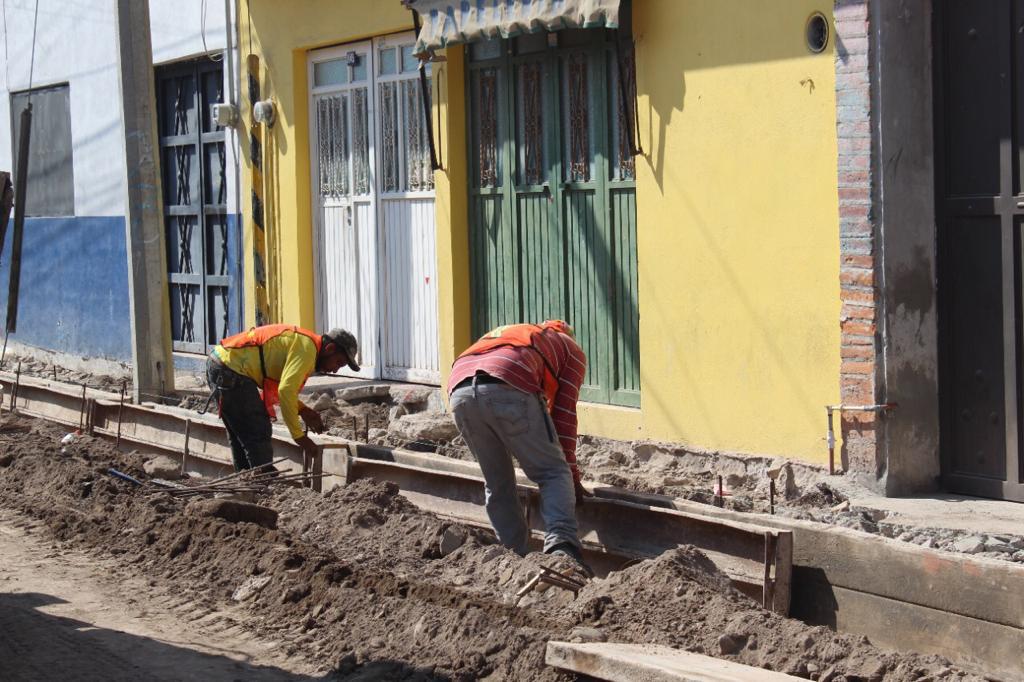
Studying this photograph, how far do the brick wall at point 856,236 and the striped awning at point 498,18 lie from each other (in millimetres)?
1868

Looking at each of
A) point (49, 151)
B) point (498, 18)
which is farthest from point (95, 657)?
point (49, 151)

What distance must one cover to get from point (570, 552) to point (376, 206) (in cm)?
659

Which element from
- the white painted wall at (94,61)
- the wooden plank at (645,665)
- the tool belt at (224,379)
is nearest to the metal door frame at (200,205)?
the white painted wall at (94,61)

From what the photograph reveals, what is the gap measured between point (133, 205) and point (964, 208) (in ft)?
25.0

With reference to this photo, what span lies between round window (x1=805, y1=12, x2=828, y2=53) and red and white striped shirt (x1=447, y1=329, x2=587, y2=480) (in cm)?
255

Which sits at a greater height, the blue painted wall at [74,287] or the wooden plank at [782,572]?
the blue painted wall at [74,287]

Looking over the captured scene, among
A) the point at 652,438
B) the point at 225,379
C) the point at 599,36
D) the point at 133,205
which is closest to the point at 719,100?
the point at 599,36

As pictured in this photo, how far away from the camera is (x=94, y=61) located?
17.8 meters

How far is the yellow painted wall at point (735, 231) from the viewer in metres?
9.12

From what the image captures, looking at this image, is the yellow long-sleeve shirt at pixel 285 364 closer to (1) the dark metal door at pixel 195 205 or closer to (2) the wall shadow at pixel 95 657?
(2) the wall shadow at pixel 95 657

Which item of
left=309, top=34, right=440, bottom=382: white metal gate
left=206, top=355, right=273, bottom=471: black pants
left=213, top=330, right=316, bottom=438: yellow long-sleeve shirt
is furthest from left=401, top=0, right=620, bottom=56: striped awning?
left=206, top=355, right=273, bottom=471: black pants

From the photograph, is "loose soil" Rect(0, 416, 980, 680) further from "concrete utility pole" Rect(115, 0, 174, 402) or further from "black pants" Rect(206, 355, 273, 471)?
"concrete utility pole" Rect(115, 0, 174, 402)

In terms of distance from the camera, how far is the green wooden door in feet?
35.5

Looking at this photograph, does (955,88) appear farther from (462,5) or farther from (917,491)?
(462,5)
